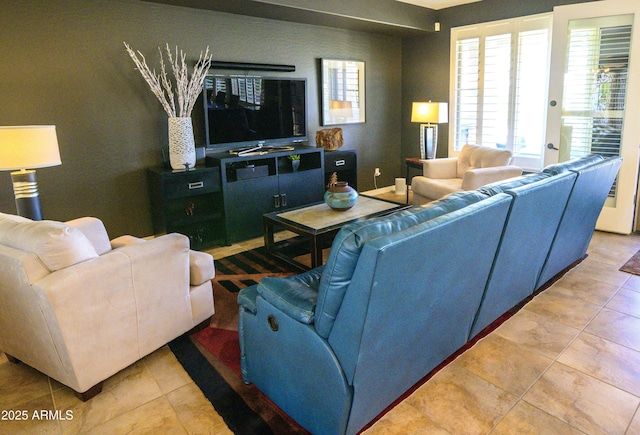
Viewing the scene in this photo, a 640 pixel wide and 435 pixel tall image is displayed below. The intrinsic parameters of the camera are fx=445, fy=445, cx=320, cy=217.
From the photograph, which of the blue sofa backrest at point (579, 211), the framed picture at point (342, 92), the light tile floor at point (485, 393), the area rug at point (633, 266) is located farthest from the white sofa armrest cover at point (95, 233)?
the area rug at point (633, 266)

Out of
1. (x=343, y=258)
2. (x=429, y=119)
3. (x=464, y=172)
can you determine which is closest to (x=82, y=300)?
(x=343, y=258)

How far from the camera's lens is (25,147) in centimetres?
276

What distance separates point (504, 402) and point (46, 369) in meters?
2.23

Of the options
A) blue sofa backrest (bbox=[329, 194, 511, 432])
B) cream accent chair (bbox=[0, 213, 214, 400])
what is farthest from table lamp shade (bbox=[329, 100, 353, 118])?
blue sofa backrest (bbox=[329, 194, 511, 432])

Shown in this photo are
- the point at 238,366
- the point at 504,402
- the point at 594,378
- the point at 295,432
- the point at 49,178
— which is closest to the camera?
the point at 295,432

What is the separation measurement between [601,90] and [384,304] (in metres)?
4.03

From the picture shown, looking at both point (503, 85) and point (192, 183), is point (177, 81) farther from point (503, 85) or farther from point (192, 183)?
point (503, 85)

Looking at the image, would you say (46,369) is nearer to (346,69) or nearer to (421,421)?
(421,421)

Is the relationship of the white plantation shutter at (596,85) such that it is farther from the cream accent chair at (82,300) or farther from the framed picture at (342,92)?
the cream accent chair at (82,300)

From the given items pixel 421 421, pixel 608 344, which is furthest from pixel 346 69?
pixel 421 421

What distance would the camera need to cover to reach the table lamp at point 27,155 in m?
2.72

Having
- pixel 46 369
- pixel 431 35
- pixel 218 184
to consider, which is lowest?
pixel 46 369

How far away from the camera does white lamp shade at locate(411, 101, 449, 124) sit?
217 inches

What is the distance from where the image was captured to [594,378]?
223 centimetres
